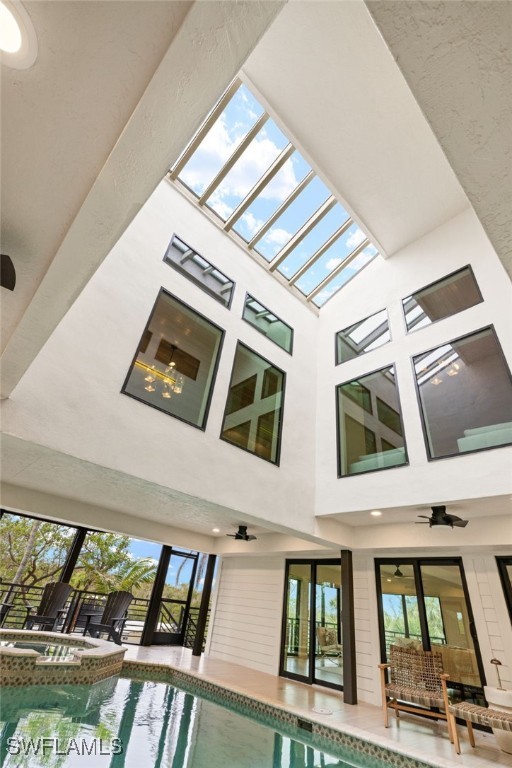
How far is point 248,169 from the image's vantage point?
694cm

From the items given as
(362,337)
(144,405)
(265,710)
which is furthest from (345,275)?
(265,710)

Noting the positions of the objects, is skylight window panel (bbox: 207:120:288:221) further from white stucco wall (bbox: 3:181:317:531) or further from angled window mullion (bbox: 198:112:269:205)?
white stucco wall (bbox: 3:181:317:531)

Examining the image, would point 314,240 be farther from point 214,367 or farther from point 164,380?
point 164,380

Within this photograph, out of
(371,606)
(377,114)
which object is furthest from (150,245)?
(371,606)

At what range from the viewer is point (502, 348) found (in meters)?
5.29

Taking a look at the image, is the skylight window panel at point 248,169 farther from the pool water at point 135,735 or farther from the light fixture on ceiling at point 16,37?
the pool water at point 135,735

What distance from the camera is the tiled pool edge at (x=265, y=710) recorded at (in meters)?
4.04

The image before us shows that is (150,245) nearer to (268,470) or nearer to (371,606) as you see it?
(268,470)

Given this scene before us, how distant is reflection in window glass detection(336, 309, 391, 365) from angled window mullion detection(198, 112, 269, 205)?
149 inches

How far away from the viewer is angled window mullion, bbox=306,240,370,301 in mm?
8312

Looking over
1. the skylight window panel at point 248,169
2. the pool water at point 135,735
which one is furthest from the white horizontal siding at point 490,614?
the skylight window panel at point 248,169

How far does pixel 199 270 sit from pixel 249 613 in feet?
24.2

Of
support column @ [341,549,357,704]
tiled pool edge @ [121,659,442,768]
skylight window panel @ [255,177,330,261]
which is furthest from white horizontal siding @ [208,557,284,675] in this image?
skylight window panel @ [255,177,330,261]

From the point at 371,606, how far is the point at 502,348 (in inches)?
188
